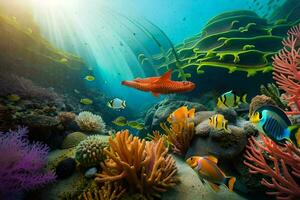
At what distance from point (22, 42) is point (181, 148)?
12.8 meters

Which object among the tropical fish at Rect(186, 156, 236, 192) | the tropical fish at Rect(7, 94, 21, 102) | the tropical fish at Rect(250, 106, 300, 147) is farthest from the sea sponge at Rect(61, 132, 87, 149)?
the tropical fish at Rect(250, 106, 300, 147)

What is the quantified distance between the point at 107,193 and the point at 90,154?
3.06 feet

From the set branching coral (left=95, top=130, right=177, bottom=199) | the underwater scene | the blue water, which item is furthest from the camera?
the blue water

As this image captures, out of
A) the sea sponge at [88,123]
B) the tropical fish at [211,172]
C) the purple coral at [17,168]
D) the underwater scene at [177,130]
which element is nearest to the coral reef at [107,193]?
the underwater scene at [177,130]

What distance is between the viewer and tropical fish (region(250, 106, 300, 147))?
1.85 m

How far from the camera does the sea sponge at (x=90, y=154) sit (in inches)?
164

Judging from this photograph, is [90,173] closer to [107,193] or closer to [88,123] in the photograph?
[107,193]

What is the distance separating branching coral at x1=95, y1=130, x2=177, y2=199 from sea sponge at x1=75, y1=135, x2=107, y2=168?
14.6 inches

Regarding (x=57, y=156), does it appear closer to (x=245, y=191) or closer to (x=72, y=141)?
(x=72, y=141)

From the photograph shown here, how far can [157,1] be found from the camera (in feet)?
181

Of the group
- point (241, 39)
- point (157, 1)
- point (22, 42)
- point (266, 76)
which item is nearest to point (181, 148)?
point (266, 76)

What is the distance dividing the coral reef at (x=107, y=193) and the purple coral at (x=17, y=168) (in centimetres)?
85

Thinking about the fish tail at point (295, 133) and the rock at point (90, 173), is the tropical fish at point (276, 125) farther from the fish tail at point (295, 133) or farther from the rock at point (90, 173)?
the rock at point (90, 173)

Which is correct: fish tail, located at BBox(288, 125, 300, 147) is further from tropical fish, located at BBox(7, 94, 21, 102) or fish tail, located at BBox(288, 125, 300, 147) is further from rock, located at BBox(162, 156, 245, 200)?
tropical fish, located at BBox(7, 94, 21, 102)
